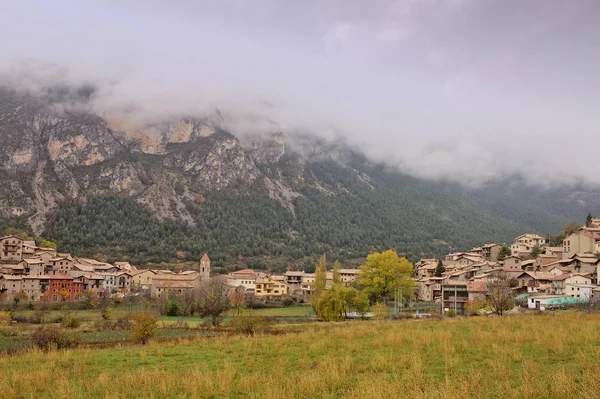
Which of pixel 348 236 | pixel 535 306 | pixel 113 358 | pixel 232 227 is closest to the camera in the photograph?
pixel 113 358

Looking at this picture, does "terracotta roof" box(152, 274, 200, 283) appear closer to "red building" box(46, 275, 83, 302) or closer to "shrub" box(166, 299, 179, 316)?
"red building" box(46, 275, 83, 302)

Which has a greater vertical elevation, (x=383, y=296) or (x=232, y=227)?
(x=232, y=227)

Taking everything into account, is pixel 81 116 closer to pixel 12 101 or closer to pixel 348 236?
pixel 12 101

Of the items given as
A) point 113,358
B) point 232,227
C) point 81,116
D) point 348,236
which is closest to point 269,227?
point 232,227

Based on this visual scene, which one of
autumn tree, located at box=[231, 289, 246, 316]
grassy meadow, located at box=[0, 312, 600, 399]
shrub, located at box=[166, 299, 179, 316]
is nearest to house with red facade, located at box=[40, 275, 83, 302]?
shrub, located at box=[166, 299, 179, 316]

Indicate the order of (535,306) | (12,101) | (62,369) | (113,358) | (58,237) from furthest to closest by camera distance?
(12,101) → (58,237) → (535,306) → (113,358) → (62,369)

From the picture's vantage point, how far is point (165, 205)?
515ft

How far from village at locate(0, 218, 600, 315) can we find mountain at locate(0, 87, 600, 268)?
21.6 m

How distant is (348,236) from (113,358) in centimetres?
14677

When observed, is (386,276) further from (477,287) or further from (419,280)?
(419,280)

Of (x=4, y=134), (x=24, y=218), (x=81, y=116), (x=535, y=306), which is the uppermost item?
(x=81, y=116)

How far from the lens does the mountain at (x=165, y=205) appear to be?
5128 inches

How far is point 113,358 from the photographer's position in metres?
19.5

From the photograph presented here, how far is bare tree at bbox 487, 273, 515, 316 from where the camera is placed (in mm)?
43206
